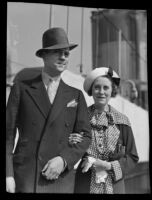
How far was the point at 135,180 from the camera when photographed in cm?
287

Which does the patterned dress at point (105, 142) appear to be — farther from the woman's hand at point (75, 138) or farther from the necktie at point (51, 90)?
the necktie at point (51, 90)

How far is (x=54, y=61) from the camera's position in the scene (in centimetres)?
279

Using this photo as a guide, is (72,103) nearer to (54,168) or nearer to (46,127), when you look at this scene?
(46,127)

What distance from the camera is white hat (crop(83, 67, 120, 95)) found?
2834 mm

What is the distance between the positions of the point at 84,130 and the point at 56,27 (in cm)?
83

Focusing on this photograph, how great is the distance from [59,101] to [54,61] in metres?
0.31

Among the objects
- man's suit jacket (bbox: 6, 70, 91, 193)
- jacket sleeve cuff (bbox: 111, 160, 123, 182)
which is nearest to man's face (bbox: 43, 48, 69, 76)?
man's suit jacket (bbox: 6, 70, 91, 193)

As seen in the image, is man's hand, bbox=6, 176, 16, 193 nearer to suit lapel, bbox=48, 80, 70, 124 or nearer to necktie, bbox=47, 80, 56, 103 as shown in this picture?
suit lapel, bbox=48, 80, 70, 124

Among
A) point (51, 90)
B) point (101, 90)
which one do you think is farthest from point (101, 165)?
point (51, 90)

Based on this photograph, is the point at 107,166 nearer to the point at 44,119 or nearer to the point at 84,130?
the point at 84,130

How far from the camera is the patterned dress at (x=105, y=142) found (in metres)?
2.73

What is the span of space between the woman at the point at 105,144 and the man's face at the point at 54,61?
23cm

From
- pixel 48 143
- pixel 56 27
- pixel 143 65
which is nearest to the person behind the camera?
pixel 48 143
